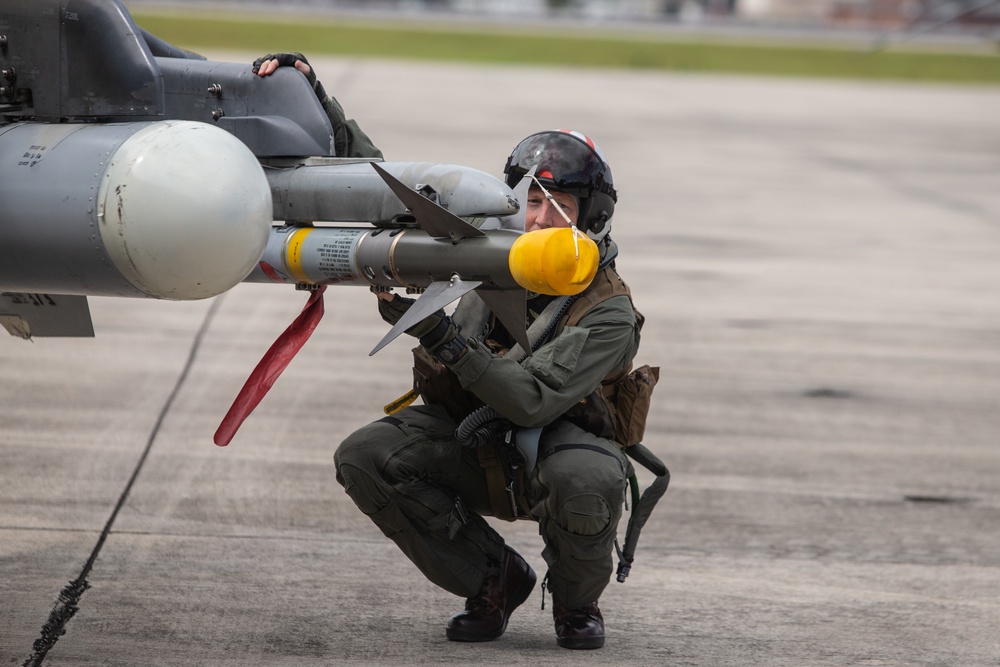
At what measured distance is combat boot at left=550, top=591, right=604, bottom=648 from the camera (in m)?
4.55

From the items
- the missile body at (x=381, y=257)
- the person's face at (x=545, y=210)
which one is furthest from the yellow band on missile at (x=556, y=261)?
the person's face at (x=545, y=210)

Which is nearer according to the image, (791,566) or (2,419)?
(791,566)

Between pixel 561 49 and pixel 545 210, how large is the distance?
46759 mm

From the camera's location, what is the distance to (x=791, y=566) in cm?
564

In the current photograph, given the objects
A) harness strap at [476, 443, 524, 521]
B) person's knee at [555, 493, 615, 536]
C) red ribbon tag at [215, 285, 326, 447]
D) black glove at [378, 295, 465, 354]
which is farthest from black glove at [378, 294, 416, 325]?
person's knee at [555, 493, 615, 536]

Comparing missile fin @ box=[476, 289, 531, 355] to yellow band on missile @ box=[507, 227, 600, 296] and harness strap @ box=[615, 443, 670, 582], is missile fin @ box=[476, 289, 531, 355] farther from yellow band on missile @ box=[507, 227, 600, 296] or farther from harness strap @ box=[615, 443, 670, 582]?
harness strap @ box=[615, 443, 670, 582]

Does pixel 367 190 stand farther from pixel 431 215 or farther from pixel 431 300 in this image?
pixel 431 300

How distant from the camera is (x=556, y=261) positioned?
12.5 ft

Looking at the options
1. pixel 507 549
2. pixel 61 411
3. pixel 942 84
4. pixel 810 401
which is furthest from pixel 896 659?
pixel 942 84

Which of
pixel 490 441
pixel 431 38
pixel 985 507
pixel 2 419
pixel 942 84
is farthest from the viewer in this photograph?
pixel 431 38

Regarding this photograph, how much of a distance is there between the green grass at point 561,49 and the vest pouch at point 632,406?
37099mm

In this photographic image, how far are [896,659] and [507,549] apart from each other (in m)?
1.49

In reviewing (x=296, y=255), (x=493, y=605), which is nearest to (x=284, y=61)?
(x=296, y=255)

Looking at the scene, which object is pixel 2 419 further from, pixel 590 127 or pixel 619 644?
pixel 590 127
